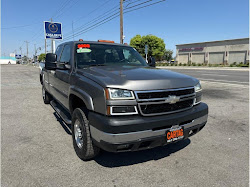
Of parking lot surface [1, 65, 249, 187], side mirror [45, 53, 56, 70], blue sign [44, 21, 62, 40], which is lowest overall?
parking lot surface [1, 65, 249, 187]

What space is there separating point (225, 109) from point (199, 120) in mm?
3587

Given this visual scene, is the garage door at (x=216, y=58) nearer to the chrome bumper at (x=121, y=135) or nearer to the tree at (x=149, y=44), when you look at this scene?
the tree at (x=149, y=44)

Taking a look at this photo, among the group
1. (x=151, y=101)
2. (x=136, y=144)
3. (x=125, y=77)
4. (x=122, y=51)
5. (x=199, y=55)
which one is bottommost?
(x=136, y=144)

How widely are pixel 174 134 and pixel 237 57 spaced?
52.8 m

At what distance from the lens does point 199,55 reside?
55.2 metres

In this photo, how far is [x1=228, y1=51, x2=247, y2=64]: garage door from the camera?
46.0m

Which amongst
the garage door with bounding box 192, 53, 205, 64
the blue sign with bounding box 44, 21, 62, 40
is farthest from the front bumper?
the garage door with bounding box 192, 53, 205, 64

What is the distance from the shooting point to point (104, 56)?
3.68m

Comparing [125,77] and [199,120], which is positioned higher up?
[125,77]

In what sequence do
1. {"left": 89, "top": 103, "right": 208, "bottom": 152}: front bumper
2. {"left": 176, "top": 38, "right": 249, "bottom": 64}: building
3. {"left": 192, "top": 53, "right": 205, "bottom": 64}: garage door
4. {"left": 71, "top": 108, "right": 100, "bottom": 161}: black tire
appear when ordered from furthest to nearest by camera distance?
{"left": 192, "top": 53, "right": 205, "bottom": 64}: garage door
{"left": 176, "top": 38, "right": 249, "bottom": 64}: building
{"left": 71, "top": 108, "right": 100, "bottom": 161}: black tire
{"left": 89, "top": 103, "right": 208, "bottom": 152}: front bumper

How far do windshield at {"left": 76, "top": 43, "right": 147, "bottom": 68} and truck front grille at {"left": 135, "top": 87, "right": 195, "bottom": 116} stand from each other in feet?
4.61

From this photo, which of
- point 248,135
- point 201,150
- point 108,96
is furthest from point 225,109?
point 108,96

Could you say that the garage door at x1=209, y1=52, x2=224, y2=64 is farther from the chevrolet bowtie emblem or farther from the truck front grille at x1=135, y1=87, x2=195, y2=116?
the chevrolet bowtie emblem

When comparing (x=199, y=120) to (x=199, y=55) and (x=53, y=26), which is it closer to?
(x=53, y=26)
